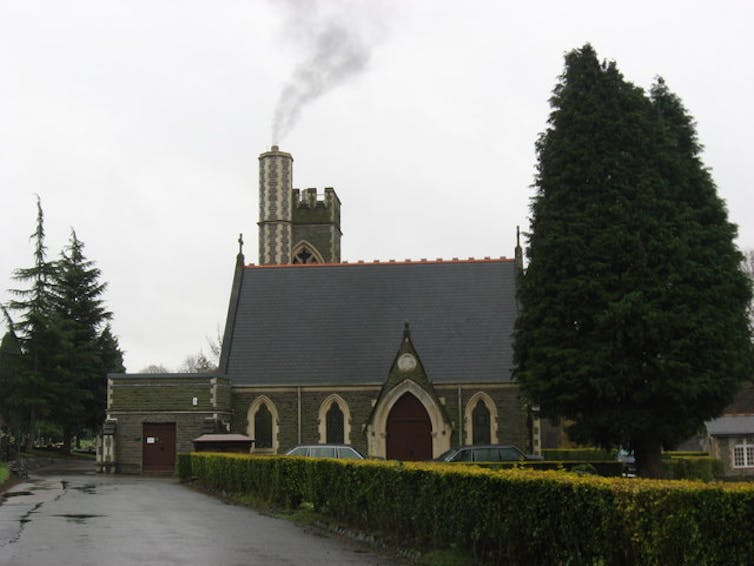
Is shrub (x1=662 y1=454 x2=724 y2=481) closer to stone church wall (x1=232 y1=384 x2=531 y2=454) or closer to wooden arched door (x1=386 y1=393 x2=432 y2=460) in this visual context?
stone church wall (x1=232 y1=384 x2=531 y2=454)

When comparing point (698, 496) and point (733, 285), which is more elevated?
point (733, 285)

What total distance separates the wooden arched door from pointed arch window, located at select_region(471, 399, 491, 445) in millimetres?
2144

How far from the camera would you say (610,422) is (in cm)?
2714

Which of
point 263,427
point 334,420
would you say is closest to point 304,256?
point 263,427

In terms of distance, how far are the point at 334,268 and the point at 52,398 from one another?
18647 millimetres

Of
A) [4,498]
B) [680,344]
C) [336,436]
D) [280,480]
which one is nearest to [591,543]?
[280,480]

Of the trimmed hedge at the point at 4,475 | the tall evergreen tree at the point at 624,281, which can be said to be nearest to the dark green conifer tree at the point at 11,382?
the trimmed hedge at the point at 4,475

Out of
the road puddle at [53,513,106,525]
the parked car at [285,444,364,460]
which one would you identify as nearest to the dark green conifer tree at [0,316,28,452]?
the parked car at [285,444,364,460]

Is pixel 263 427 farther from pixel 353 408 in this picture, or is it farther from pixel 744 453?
pixel 744 453

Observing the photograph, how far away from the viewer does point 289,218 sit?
56625mm

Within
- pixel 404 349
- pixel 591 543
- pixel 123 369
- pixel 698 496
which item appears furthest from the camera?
pixel 123 369

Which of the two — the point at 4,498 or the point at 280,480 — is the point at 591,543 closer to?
the point at 280,480

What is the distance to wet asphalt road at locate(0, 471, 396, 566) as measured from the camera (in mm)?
14062

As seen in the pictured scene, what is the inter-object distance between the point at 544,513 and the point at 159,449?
3186 centimetres
